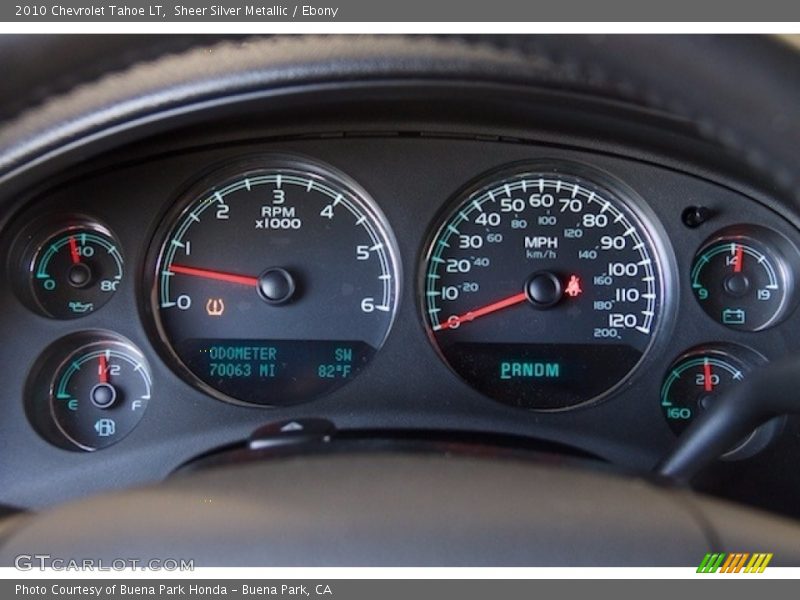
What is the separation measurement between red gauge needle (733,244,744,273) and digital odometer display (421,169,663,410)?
20 cm

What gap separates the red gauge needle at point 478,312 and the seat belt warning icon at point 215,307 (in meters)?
0.54

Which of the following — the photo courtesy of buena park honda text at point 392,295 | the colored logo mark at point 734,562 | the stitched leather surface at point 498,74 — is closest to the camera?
the stitched leather surface at point 498,74

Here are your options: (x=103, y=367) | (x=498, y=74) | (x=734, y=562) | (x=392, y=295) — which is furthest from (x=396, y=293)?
(x=498, y=74)

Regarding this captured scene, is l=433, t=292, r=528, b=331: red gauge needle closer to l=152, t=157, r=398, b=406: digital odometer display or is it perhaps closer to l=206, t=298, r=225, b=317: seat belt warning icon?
l=152, t=157, r=398, b=406: digital odometer display

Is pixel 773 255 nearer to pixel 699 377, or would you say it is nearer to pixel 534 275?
pixel 699 377

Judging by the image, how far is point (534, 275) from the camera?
7.84 ft

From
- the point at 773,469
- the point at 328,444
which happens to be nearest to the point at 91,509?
the point at 328,444

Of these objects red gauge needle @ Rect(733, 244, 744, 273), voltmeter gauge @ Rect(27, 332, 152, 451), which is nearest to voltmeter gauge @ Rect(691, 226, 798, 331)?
red gauge needle @ Rect(733, 244, 744, 273)

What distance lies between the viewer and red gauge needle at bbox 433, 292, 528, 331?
7.94 ft

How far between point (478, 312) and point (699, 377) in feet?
1.91

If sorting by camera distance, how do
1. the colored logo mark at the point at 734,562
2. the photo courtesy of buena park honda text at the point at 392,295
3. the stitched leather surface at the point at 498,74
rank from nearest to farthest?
the stitched leather surface at the point at 498,74, the colored logo mark at the point at 734,562, the photo courtesy of buena park honda text at the point at 392,295

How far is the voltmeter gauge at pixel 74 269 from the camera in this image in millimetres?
2406

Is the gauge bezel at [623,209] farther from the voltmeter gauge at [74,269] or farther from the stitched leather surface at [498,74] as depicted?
the stitched leather surface at [498,74]

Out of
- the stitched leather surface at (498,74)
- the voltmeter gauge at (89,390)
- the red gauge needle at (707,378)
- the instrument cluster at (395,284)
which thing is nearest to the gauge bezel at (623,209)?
the instrument cluster at (395,284)
